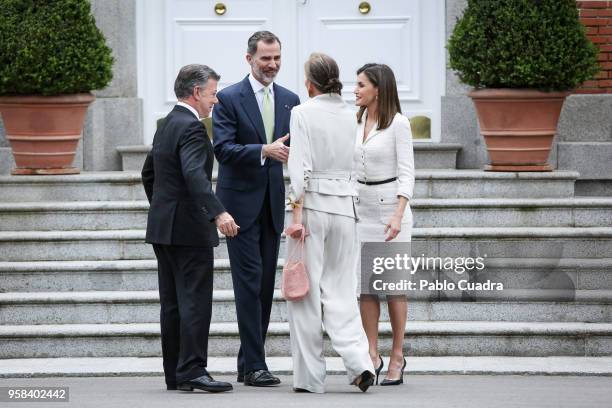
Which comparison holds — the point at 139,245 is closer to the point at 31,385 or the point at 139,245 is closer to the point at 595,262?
the point at 31,385

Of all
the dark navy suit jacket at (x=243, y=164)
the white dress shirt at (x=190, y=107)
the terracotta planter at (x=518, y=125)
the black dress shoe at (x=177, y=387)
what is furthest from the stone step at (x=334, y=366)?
the terracotta planter at (x=518, y=125)

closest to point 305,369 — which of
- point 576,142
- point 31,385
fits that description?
point 31,385

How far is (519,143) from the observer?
33.8 feet

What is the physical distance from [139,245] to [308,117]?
2.69m

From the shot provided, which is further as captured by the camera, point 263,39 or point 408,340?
point 408,340

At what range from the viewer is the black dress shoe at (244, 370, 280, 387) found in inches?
305

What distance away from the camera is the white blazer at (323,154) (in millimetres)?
7367

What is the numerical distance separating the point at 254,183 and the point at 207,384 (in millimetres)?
1216

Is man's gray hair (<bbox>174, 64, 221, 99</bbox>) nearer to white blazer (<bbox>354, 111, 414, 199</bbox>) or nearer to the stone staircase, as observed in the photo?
white blazer (<bbox>354, 111, 414, 199</bbox>)

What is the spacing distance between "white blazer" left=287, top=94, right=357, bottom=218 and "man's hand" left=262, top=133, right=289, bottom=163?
0.16 metres

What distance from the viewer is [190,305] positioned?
24.5 ft

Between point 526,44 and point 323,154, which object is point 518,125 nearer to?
point 526,44

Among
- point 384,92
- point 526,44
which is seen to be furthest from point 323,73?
point 526,44

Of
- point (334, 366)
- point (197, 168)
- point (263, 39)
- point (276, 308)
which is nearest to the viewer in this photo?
point (197, 168)
